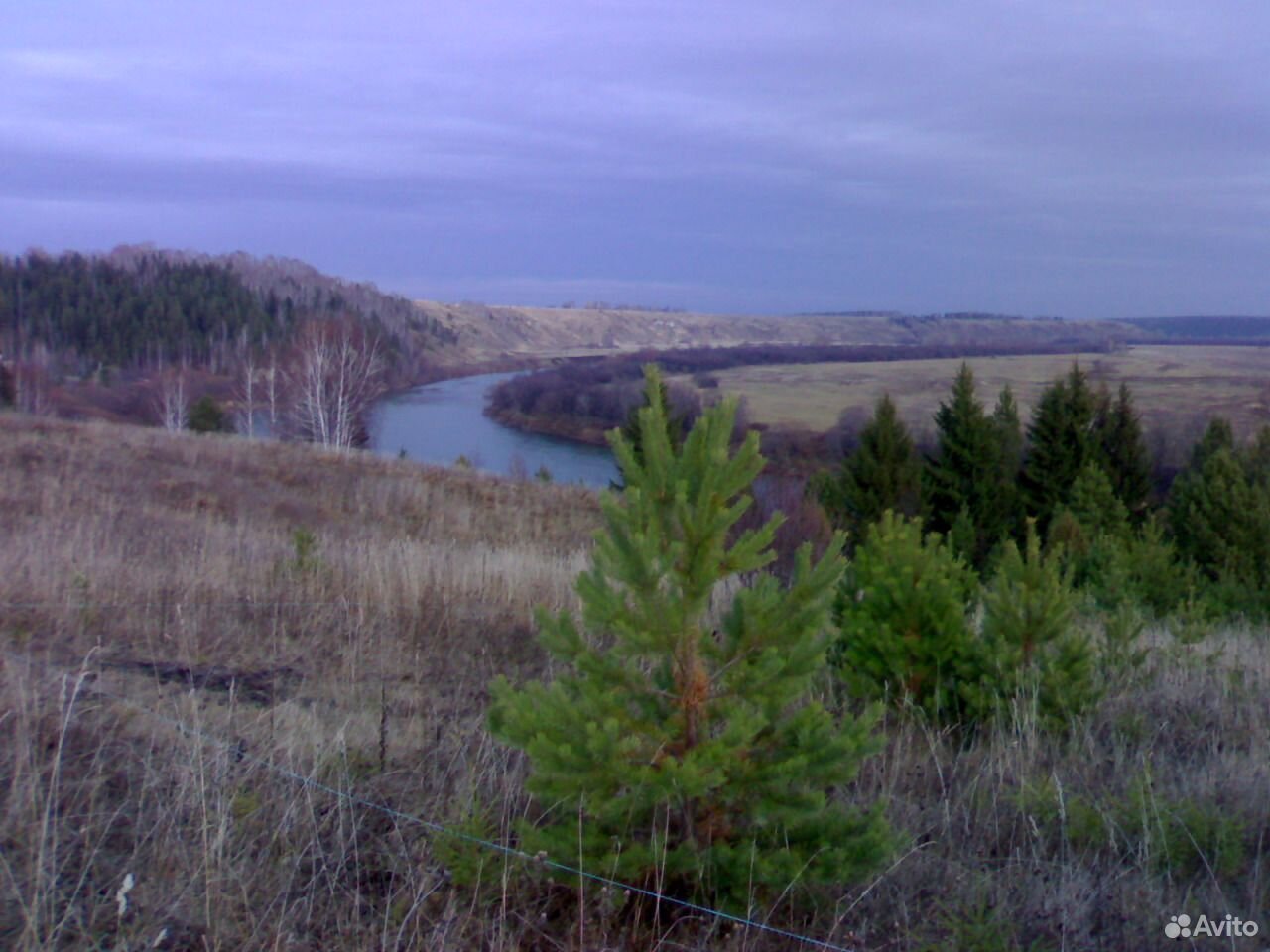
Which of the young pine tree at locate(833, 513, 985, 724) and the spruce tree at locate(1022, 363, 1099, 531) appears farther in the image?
the spruce tree at locate(1022, 363, 1099, 531)

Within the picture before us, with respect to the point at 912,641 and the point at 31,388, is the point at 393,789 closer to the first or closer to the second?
the point at 912,641

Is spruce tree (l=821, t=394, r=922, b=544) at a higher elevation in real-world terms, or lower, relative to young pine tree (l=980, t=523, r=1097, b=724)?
lower

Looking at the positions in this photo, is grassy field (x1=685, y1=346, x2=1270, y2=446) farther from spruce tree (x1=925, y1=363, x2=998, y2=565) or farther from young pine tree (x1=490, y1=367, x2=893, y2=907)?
young pine tree (x1=490, y1=367, x2=893, y2=907)

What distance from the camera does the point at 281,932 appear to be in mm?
2574

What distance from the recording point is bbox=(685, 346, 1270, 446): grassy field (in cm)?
3628

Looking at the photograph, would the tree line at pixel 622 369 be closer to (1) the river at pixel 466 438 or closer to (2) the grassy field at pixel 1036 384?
(1) the river at pixel 466 438

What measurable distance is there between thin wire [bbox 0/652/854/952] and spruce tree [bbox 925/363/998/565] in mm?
35720

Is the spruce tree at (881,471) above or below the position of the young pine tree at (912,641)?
below

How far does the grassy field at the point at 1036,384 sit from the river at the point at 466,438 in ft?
23.1

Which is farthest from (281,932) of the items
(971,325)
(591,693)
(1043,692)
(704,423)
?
(971,325)

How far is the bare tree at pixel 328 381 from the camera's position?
3084cm

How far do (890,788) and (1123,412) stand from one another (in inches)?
1613

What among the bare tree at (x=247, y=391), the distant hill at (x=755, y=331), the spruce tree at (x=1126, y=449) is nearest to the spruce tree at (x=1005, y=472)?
the spruce tree at (x=1126, y=449)

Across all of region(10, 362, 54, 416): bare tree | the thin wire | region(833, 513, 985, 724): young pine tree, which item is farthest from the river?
the thin wire
